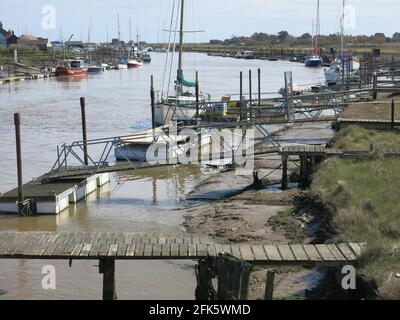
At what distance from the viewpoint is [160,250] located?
10812 mm

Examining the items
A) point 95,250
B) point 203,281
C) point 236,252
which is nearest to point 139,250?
point 95,250

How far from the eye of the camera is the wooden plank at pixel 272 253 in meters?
10.3

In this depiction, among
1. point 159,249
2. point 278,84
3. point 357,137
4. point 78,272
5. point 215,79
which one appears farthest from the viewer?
point 215,79

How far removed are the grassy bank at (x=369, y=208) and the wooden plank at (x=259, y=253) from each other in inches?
59.4

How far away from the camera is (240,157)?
25891 millimetres

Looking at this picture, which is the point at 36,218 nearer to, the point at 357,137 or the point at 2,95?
the point at 357,137

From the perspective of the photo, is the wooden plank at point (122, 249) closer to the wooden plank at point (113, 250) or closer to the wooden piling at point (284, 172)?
the wooden plank at point (113, 250)

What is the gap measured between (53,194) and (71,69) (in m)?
80.9

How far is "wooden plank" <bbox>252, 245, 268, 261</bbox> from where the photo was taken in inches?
408

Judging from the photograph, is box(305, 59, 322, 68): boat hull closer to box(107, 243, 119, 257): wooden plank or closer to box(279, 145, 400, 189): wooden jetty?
Answer: box(279, 145, 400, 189): wooden jetty

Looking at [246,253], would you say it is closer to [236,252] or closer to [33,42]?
[236,252]
